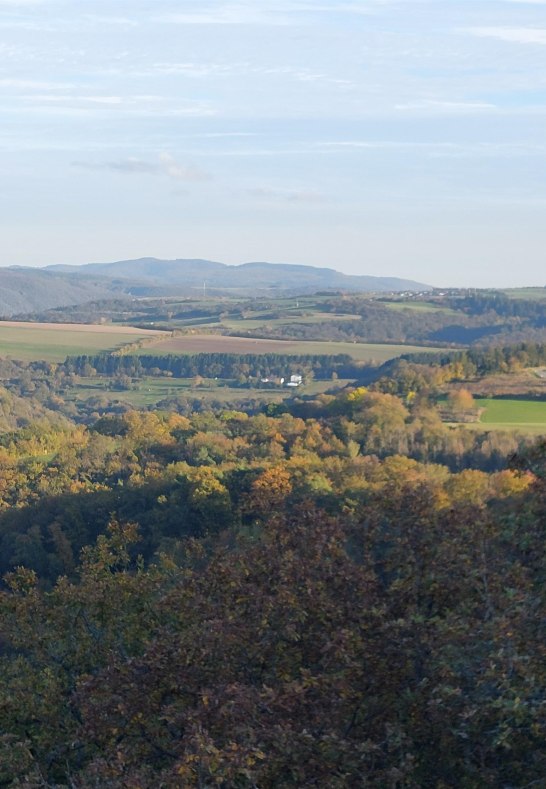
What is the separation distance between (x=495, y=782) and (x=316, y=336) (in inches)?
6016

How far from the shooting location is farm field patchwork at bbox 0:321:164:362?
138 m

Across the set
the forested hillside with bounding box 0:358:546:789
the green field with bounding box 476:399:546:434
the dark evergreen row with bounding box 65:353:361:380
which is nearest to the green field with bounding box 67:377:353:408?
the dark evergreen row with bounding box 65:353:361:380

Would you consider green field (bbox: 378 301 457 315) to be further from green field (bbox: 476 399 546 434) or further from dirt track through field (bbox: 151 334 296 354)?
green field (bbox: 476 399 546 434)

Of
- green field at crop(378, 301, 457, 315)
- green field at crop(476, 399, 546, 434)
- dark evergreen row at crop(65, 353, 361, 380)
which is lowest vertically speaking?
dark evergreen row at crop(65, 353, 361, 380)

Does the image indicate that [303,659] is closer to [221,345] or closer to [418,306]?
[221,345]

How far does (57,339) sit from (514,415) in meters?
94.4

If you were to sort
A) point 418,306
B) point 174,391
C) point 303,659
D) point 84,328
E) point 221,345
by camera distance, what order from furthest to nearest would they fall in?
1. point 418,306
2. point 84,328
3. point 221,345
4. point 174,391
5. point 303,659

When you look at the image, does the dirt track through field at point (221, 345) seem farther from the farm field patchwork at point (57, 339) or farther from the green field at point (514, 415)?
the green field at point (514, 415)

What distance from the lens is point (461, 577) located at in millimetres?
12242


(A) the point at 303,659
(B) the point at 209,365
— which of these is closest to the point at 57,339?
(B) the point at 209,365

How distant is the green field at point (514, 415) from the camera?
57906 mm

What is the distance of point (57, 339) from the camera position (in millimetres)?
147125

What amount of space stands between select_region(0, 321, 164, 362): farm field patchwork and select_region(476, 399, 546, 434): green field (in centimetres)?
8027

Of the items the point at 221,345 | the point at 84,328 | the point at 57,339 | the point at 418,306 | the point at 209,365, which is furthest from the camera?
the point at 418,306
